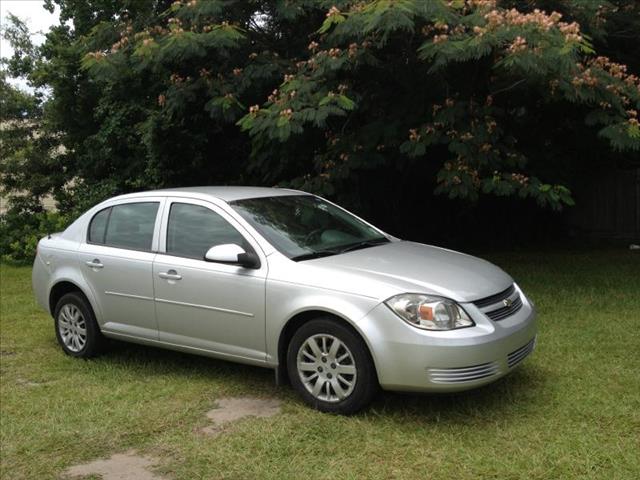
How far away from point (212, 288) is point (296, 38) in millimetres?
6131

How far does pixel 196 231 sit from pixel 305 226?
2.83 feet

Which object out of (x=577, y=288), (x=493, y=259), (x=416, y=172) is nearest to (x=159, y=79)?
(x=416, y=172)

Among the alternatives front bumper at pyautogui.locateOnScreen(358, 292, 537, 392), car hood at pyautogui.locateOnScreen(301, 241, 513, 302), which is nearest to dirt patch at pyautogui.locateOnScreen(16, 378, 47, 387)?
car hood at pyautogui.locateOnScreen(301, 241, 513, 302)

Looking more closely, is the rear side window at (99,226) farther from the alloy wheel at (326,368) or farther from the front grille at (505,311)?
the front grille at (505,311)

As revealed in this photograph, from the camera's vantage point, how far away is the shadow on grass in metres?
4.76

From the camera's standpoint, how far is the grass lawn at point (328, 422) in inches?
160

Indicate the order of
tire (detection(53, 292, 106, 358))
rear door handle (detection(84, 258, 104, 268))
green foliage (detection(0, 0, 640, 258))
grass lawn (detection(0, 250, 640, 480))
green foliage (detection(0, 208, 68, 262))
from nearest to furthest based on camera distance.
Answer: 1. grass lawn (detection(0, 250, 640, 480))
2. rear door handle (detection(84, 258, 104, 268))
3. tire (detection(53, 292, 106, 358))
4. green foliage (detection(0, 0, 640, 258))
5. green foliage (detection(0, 208, 68, 262))

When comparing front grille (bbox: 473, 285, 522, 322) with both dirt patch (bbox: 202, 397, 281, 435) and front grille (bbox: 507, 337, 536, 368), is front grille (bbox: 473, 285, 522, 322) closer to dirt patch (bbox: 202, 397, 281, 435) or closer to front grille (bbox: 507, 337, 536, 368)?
front grille (bbox: 507, 337, 536, 368)

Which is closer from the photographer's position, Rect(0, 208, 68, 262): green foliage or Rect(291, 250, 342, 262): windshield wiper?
Rect(291, 250, 342, 262): windshield wiper

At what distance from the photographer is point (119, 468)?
418 centimetres

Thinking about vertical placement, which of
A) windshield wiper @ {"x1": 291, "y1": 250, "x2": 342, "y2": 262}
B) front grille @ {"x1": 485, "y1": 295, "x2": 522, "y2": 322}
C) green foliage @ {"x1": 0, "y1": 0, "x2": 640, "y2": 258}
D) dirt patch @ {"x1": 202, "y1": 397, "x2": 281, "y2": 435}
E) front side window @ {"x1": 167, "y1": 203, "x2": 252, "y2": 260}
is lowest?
dirt patch @ {"x1": 202, "y1": 397, "x2": 281, "y2": 435}

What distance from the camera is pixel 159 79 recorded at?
489 inches

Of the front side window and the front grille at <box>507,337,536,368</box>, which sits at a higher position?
the front side window

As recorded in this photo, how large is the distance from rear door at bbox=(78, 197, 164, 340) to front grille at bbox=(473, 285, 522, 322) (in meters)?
2.61
